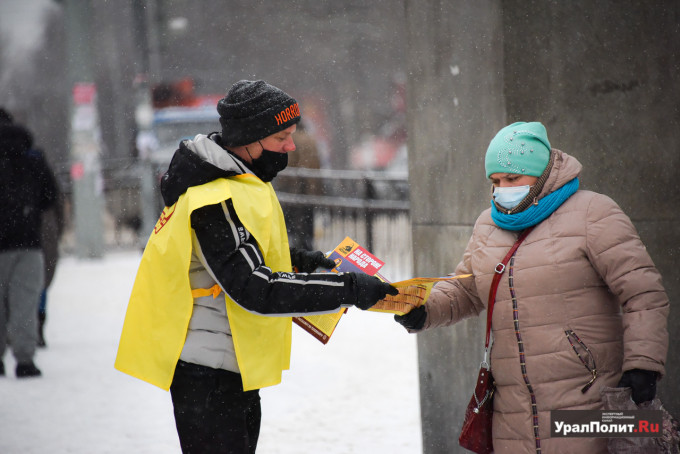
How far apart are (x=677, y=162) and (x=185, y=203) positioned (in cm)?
247

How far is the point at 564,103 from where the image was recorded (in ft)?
11.9

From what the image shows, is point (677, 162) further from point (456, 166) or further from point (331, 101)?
point (331, 101)

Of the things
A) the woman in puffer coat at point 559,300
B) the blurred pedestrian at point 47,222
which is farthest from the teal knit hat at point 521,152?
the blurred pedestrian at point 47,222

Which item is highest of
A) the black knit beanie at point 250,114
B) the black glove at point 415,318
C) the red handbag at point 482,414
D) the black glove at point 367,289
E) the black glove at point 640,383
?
the black knit beanie at point 250,114

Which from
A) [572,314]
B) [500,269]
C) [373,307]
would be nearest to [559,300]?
[572,314]

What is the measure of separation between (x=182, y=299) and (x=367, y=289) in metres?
0.60

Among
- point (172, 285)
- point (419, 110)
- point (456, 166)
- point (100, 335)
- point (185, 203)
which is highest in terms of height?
point (419, 110)

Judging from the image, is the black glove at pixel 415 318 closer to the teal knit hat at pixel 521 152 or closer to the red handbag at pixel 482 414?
the red handbag at pixel 482 414

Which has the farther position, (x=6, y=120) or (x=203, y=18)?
(x=203, y=18)

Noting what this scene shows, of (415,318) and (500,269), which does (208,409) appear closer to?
(415,318)

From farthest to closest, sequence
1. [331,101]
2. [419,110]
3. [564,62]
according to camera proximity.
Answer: [331,101] → [419,110] → [564,62]

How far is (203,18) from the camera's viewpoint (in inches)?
324

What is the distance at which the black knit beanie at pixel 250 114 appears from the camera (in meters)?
2.66

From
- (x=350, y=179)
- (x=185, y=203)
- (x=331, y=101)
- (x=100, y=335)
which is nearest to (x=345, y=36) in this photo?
(x=350, y=179)
